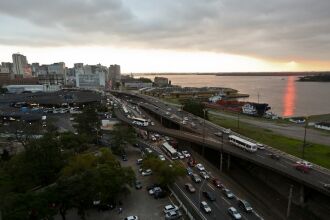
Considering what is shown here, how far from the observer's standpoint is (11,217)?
24.5 metres

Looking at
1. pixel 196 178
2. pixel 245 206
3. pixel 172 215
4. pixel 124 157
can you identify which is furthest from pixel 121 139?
pixel 245 206

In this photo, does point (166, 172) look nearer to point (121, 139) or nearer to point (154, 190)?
point (154, 190)

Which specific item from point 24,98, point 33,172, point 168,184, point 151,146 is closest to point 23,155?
point 33,172

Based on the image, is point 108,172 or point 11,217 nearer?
point 11,217

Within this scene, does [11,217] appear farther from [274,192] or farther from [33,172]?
Answer: [274,192]

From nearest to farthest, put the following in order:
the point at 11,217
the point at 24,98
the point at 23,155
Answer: the point at 11,217
the point at 23,155
the point at 24,98

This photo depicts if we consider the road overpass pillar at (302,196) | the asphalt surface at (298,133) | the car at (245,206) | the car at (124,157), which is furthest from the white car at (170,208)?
the asphalt surface at (298,133)

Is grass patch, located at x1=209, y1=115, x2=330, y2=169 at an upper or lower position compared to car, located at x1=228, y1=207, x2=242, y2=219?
upper

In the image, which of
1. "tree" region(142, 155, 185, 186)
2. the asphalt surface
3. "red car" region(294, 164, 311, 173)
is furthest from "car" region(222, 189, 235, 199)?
the asphalt surface

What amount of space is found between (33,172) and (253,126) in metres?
56.3

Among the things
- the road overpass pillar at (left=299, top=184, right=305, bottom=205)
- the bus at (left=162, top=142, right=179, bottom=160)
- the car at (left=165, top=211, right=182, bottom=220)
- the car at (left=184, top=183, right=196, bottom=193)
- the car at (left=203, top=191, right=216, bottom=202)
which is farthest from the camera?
the bus at (left=162, top=142, right=179, bottom=160)

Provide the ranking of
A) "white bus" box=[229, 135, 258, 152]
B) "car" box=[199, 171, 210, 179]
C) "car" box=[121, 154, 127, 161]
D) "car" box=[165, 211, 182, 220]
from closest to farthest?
"car" box=[165, 211, 182, 220] → "car" box=[199, 171, 210, 179] → "white bus" box=[229, 135, 258, 152] → "car" box=[121, 154, 127, 161]

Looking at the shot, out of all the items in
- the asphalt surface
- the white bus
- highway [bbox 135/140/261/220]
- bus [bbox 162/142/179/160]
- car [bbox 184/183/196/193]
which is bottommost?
highway [bbox 135/140/261/220]

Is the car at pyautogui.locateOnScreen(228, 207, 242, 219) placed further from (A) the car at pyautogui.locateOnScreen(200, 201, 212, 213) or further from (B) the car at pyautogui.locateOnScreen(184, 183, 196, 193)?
(B) the car at pyautogui.locateOnScreen(184, 183, 196, 193)
